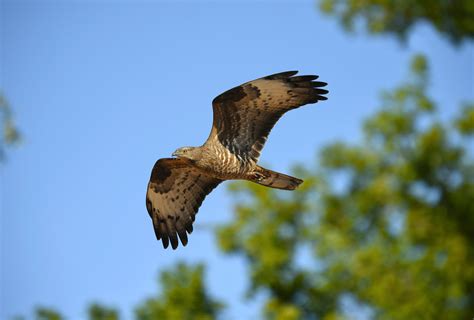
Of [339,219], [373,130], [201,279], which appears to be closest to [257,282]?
[201,279]

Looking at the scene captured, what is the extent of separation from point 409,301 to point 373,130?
17.7 ft

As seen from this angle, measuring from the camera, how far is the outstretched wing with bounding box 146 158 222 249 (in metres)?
9.74

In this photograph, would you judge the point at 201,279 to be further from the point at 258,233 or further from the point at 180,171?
the point at 180,171

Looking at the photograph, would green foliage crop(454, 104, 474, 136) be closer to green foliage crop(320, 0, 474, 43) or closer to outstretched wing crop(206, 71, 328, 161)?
green foliage crop(320, 0, 474, 43)

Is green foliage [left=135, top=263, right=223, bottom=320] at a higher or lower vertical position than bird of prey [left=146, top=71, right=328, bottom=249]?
higher

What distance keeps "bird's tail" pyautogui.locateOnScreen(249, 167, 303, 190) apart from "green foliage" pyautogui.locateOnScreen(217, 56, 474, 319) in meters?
10.4

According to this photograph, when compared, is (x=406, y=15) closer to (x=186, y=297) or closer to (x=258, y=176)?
(x=186, y=297)

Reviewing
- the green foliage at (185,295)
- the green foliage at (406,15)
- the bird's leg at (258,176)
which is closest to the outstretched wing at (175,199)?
the bird's leg at (258,176)

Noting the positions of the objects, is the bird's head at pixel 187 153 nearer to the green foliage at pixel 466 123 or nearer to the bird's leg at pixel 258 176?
the bird's leg at pixel 258 176

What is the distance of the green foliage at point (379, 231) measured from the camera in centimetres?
2109

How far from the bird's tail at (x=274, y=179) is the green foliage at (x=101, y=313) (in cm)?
1155

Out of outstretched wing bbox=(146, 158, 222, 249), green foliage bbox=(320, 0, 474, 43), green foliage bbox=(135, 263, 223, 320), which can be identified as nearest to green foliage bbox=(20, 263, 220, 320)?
green foliage bbox=(135, 263, 223, 320)

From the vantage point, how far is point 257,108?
359 inches

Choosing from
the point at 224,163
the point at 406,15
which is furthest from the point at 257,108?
the point at 406,15
